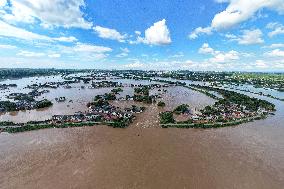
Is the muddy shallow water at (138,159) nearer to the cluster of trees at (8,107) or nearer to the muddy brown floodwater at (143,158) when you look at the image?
the muddy brown floodwater at (143,158)

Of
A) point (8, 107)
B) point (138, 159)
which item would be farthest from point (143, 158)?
point (8, 107)

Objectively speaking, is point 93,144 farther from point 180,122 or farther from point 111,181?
point 180,122

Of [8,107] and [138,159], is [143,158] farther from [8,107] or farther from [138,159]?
[8,107]

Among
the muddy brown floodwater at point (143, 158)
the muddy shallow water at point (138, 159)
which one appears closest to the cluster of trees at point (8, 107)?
the muddy brown floodwater at point (143, 158)

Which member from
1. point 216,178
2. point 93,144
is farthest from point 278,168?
point 93,144

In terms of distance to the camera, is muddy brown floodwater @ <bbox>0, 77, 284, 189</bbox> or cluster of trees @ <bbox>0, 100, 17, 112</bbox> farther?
cluster of trees @ <bbox>0, 100, 17, 112</bbox>

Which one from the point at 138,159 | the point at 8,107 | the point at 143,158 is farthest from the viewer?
the point at 8,107

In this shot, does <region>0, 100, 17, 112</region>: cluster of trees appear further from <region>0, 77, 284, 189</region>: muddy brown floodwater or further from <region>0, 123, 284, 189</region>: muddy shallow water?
<region>0, 123, 284, 189</region>: muddy shallow water

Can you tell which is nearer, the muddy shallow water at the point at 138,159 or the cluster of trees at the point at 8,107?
the muddy shallow water at the point at 138,159

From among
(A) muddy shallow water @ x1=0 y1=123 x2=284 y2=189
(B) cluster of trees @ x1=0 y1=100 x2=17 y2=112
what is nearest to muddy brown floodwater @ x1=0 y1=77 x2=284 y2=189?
(A) muddy shallow water @ x1=0 y1=123 x2=284 y2=189
